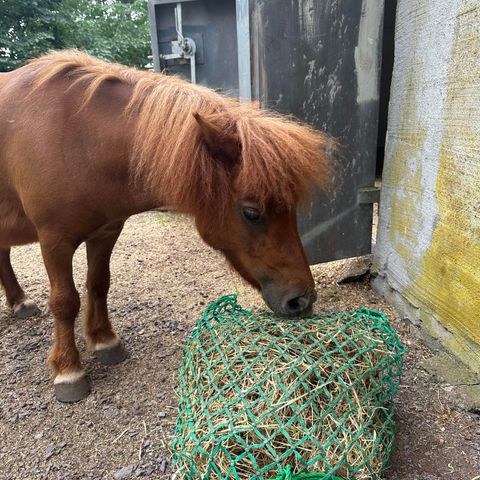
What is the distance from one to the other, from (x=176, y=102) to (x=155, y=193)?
458 millimetres

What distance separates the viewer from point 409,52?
2.73 meters

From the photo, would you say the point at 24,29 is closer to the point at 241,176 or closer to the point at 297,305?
the point at 241,176

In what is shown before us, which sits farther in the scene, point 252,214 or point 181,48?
point 181,48

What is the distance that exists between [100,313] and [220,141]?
1640 millimetres

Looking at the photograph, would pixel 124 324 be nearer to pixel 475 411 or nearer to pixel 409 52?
pixel 475 411

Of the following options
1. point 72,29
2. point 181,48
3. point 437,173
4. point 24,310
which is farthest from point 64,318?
point 72,29

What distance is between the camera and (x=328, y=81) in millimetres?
3129

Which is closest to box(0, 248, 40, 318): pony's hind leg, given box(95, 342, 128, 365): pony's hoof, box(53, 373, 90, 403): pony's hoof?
box(95, 342, 128, 365): pony's hoof

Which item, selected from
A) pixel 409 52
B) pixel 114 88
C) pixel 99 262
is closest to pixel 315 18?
pixel 409 52

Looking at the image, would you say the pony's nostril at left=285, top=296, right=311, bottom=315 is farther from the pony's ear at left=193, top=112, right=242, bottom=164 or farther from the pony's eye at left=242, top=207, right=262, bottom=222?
the pony's ear at left=193, top=112, right=242, bottom=164

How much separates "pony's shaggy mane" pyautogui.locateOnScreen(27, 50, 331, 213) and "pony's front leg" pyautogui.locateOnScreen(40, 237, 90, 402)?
25.1 inches

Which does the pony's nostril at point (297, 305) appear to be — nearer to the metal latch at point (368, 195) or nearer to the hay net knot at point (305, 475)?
the hay net knot at point (305, 475)

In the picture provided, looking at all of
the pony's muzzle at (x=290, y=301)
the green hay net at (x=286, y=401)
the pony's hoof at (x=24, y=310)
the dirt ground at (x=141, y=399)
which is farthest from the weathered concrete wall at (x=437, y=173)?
the pony's hoof at (x=24, y=310)

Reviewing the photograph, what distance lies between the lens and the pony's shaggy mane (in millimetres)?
1842
